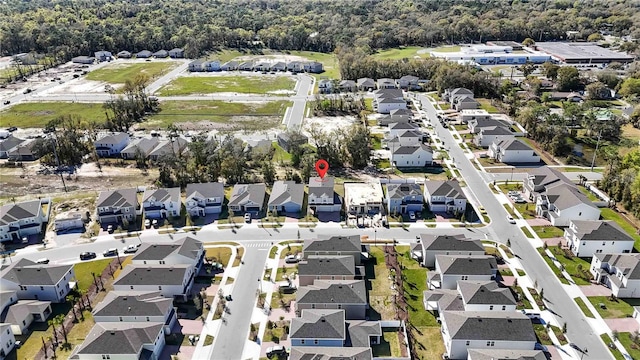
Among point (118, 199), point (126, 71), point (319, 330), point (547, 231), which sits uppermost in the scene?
point (126, 71)

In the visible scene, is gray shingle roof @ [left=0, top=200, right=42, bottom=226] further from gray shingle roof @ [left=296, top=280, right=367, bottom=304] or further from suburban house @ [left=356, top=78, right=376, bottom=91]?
suburban house @ [left=356, top=78, right=376, bottom=91]

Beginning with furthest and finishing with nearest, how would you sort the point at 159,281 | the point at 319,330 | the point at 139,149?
1. the point at 139,149
2. the point at 159,281
3. the point at 319,330

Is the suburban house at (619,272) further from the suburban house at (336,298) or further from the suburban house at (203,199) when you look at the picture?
the suburban house at (203,199)

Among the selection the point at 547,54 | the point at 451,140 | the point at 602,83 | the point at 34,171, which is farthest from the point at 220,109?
the point at 547,54

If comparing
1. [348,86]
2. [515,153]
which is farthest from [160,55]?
[515,153]

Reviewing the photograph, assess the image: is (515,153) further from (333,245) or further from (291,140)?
(333,245)

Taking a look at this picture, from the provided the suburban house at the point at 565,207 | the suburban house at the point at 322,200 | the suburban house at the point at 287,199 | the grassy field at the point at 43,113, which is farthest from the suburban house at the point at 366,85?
the suburban house at the point at 565,207

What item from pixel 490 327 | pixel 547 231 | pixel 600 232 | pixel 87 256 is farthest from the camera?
pixel 547 231
